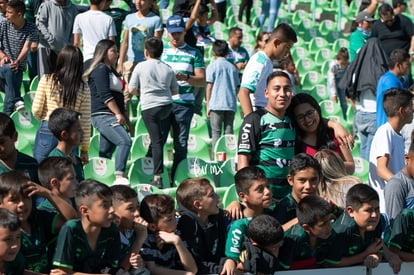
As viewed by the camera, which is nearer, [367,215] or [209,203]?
[209,203]

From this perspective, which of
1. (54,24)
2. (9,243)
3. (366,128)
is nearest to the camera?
(9,243)

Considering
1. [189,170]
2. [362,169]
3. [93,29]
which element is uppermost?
[93,29]

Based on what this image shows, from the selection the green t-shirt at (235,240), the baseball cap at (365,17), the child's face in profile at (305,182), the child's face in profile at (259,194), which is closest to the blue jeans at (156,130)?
the child's face in profile at (305,182)

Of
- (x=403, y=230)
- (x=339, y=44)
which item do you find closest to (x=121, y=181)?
(x=403, y=230)

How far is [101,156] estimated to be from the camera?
8.01 m

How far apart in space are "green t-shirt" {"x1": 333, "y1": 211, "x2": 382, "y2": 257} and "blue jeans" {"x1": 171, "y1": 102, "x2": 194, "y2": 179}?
2.93 meters

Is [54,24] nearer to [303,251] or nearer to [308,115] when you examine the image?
[308,115]

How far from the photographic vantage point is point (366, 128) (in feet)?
29.6

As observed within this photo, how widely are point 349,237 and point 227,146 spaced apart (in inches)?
142

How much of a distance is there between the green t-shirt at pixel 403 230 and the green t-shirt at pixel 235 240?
107 cm

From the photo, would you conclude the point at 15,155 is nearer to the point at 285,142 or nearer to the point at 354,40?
the point at 285,142

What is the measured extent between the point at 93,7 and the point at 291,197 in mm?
4395

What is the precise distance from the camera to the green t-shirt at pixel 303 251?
5070 mm

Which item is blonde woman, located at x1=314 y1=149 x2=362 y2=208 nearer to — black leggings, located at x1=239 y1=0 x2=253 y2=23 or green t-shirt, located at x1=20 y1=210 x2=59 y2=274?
green t-shirt, located at x1=20 y1=210 x2=59 y2=274
